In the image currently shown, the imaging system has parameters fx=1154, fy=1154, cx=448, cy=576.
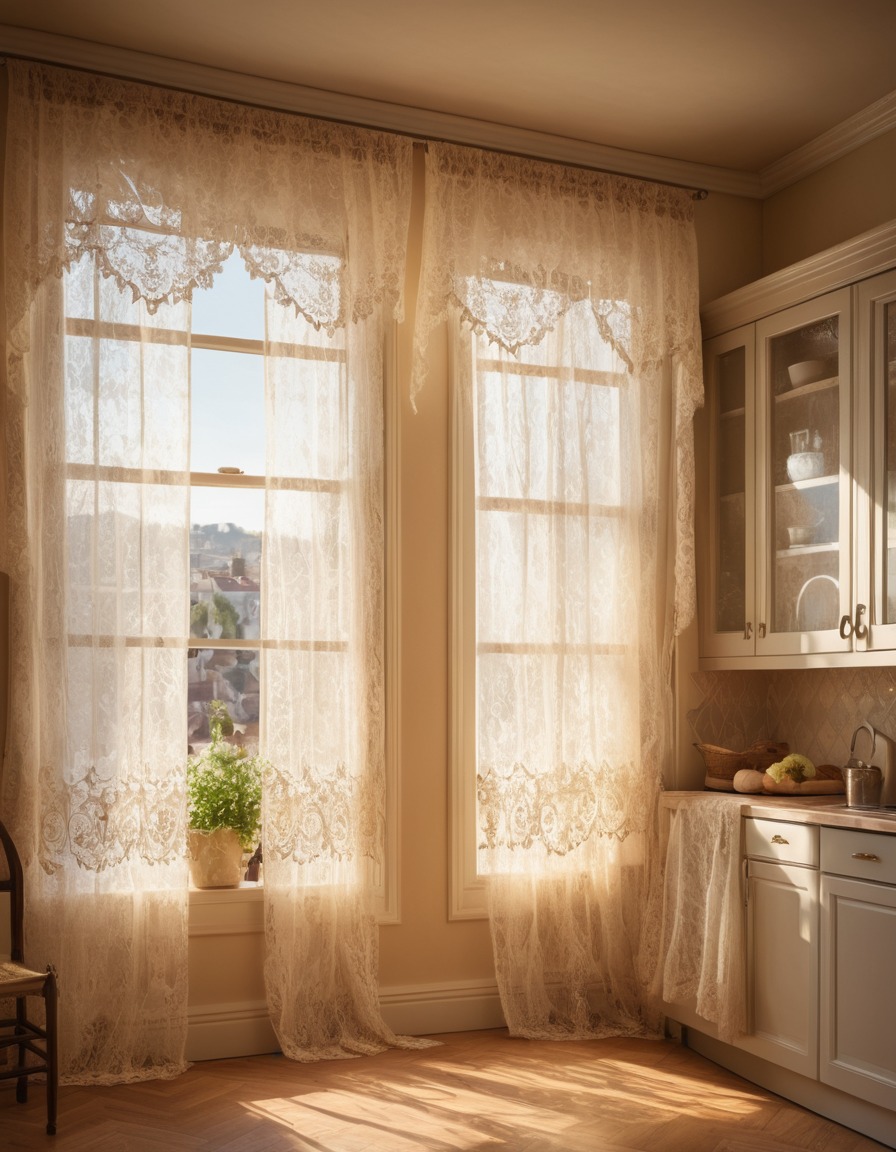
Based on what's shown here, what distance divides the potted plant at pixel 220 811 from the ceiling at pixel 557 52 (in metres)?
2.22

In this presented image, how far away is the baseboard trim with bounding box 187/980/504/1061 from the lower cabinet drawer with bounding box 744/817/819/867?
1.11m

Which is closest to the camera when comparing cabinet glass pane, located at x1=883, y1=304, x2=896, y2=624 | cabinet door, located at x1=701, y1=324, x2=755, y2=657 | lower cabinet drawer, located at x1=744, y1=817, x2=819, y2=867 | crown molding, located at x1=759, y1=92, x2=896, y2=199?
lower cabinet drawer, located at x1=744, y1=817, x2=819, y2=867

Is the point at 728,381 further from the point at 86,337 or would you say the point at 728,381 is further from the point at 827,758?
the point at 86,337

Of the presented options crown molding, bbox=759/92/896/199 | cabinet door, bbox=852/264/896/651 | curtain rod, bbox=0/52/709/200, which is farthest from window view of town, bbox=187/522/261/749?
crown molding, bbox=759/92/896/199

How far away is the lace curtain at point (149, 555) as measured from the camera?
3506 mm

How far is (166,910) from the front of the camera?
3.60m

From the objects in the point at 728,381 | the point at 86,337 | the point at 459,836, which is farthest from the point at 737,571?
the point at 86,337

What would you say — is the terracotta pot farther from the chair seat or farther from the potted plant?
the chair seat

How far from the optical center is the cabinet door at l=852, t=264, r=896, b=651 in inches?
140

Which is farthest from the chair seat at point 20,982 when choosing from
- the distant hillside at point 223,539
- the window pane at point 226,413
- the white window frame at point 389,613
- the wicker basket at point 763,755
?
the wicker basket at point 763,755

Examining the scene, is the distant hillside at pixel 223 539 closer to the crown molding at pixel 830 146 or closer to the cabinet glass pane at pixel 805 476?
the cabinet glass pane at pixel 805 476

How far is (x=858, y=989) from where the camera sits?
10.5 feet

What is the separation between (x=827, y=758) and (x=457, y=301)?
2.12 metres

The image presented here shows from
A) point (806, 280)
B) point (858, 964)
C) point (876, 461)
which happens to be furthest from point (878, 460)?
point (858, 964)
